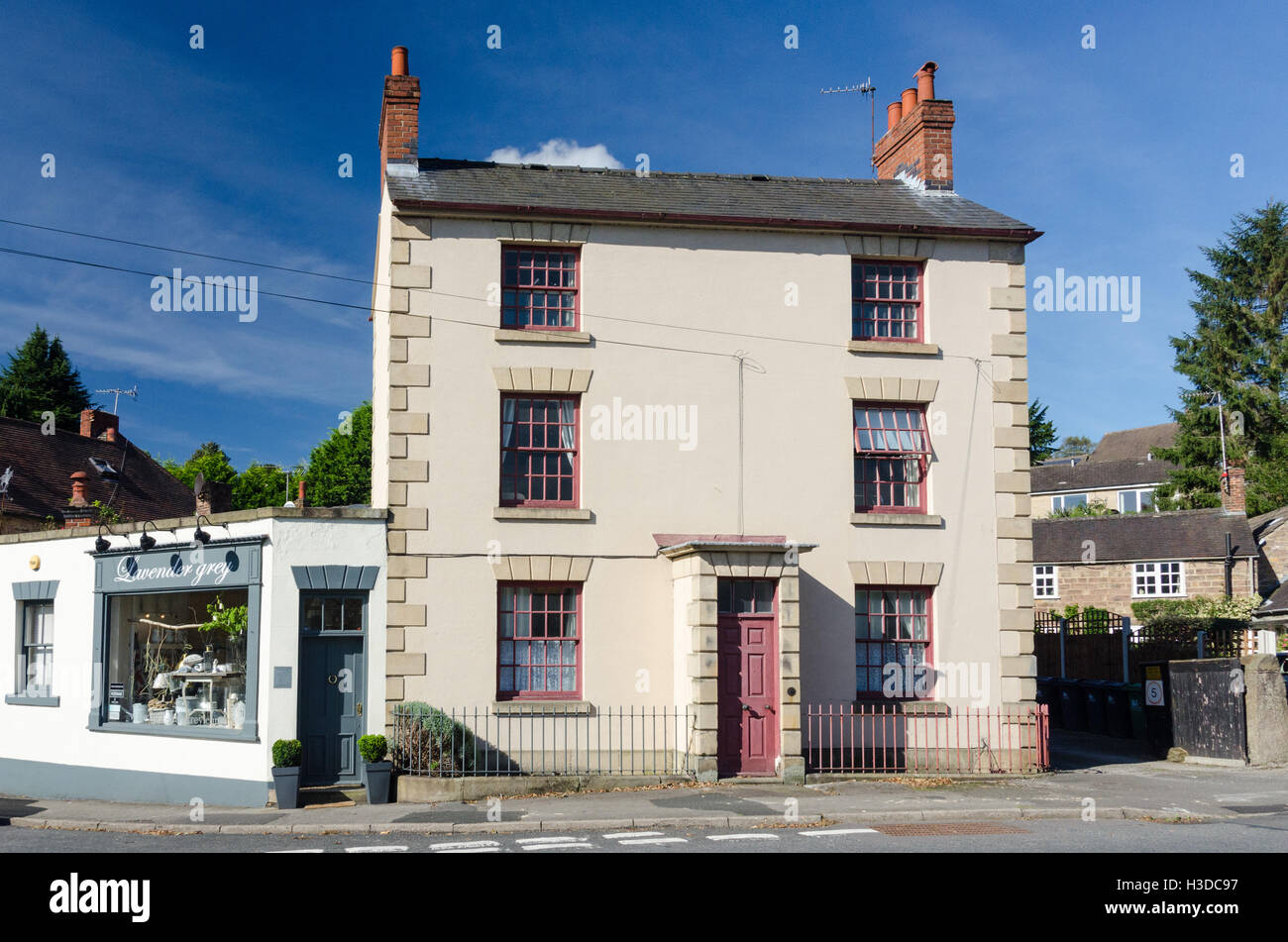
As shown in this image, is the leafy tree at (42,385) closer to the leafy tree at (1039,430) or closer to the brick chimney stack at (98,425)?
the brick chimney stack at (98,425)

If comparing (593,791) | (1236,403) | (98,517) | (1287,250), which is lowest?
(593,791)

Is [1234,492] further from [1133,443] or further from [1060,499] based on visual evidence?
[1133,443]

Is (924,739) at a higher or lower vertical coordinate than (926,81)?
lower

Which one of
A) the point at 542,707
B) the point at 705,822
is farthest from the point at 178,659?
the point at 705,822

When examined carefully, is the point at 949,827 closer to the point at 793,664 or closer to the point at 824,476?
the point at 793,664

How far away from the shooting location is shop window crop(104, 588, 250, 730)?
17.2 m

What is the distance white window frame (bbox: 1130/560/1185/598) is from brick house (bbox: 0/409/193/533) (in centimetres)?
3292

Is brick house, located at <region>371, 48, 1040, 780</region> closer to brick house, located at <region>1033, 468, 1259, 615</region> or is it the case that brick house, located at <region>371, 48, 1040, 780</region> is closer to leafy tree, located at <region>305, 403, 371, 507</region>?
brick house, located at <region>1033, 468, 1259, 615</region>

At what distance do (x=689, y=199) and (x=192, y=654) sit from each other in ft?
36.7

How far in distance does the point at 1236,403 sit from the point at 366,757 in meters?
45.2

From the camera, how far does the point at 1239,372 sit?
50.2m
